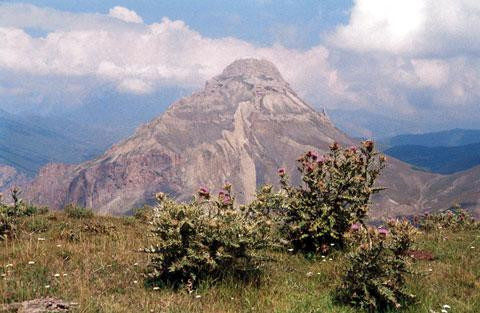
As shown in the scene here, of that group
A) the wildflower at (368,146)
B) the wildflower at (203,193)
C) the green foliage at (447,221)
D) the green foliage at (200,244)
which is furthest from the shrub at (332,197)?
the green foliage at (447,221)

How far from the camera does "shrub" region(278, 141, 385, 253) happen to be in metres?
11.1

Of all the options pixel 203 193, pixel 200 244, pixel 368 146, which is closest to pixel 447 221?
pixel 368 146

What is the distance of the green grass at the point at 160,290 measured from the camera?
709 centimetres

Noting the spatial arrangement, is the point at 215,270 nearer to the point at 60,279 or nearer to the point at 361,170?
the point at 60,279

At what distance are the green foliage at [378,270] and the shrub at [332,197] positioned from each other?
118 inches

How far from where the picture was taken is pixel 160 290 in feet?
25.9

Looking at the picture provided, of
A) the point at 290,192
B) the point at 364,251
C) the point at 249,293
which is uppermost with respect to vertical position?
the point at 290,192

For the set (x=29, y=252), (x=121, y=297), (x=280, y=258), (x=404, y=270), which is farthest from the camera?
(x=280, y=258)

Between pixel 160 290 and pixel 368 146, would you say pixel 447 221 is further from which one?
pixel 160 290

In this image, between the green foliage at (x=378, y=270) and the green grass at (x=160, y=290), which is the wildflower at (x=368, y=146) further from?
the green foliage at (x=378, y=270)

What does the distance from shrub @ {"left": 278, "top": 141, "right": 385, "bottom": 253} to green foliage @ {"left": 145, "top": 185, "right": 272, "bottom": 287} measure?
2747 millimetres

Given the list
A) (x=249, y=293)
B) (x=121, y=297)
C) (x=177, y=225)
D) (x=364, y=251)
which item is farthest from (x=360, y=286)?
(x=121, y=297)

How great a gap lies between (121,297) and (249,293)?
2235mm

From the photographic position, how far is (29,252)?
9766mm
